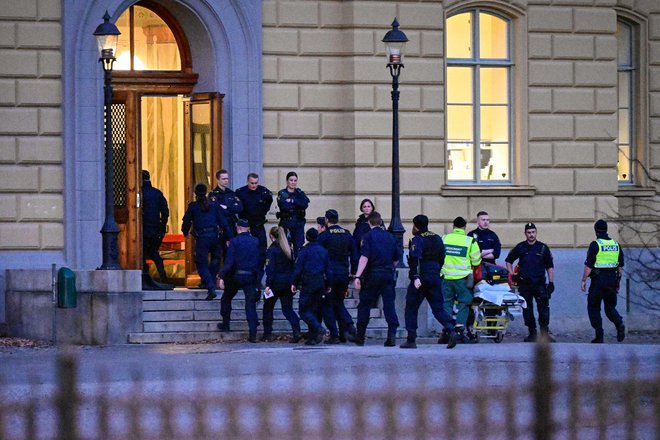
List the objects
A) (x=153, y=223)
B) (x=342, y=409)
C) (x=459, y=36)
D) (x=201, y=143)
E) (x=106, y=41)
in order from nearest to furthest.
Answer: (x=342, y=409), (x=106, y=41), (x=153, y=223), (x=201, y=143), (x=459, y=36)

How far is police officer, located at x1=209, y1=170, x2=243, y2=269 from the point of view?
20.3 metres

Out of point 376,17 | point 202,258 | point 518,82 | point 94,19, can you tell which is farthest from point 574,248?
point 94,19

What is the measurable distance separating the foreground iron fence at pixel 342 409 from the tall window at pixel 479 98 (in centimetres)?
1684

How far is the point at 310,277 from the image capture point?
1847 cm

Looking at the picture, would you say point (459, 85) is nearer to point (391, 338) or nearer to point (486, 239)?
point (486, 239)

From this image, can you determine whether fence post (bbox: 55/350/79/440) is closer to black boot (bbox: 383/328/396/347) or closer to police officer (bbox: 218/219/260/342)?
black boot (bbox: 383/328/396/347)

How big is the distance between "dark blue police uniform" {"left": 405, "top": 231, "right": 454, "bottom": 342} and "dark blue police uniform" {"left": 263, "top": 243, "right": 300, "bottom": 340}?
1.66 metres

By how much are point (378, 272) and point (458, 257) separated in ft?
6.42

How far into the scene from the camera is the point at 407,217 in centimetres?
2200

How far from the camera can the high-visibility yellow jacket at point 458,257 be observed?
19.6 metres

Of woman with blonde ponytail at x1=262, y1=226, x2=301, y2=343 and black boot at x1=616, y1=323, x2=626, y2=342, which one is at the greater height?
woman with blonde ponytail at x1=262, y1=226, x2=301, y2=343

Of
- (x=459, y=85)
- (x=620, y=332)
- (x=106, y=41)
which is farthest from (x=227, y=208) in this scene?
(x=620, y=332)

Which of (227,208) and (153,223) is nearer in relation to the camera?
(227,208)

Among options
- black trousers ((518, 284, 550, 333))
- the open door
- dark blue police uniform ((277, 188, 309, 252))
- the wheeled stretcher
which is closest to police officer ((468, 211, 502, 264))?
black trousers ((518, 284, 550, 333))
